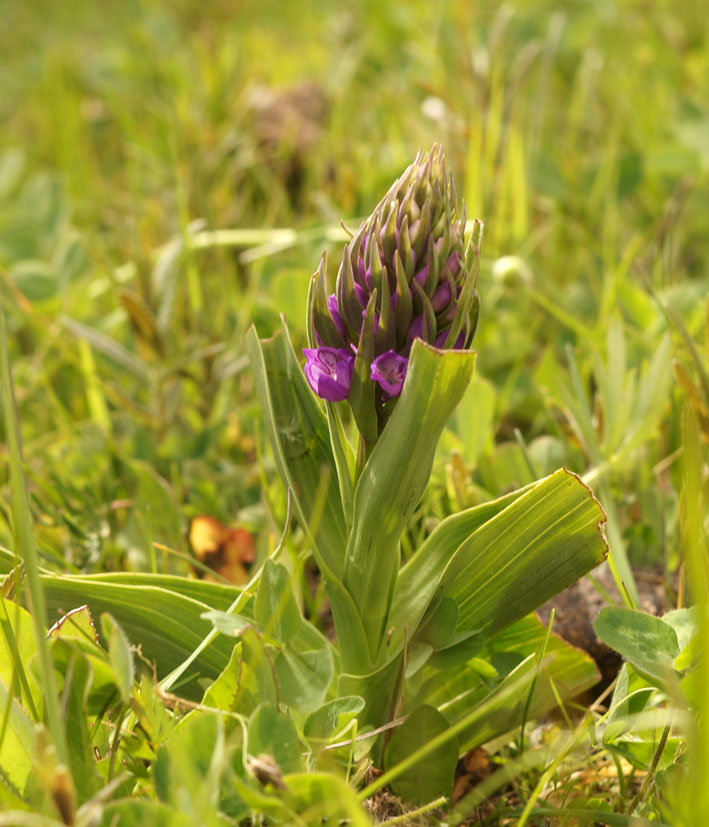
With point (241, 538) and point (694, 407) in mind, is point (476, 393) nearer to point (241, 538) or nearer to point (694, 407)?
point (694, 407)

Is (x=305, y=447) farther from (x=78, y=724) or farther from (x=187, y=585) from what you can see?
(x=78, y=724)

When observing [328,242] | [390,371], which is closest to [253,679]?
[390,371]

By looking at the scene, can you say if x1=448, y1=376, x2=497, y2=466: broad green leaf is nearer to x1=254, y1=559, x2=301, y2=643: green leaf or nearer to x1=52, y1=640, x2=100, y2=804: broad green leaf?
x1=254, y1=559, x2=301, y2=643: green leaf

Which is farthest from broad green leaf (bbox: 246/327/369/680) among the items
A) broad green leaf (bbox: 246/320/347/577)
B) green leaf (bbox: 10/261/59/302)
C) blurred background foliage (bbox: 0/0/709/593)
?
green leaf (bbox: 10/261/59/302)

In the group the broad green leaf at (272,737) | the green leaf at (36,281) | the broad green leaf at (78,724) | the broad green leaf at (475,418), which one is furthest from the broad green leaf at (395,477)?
the green leaf at (36,281)

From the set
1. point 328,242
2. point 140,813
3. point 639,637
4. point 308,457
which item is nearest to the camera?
A: point 140,813

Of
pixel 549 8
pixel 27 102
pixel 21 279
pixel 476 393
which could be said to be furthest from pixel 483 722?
pixel 27 102

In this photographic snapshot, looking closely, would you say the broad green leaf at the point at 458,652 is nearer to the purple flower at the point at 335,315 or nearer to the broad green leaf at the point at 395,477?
the broad green leaf at the point at 395,477
